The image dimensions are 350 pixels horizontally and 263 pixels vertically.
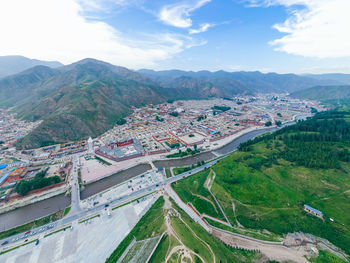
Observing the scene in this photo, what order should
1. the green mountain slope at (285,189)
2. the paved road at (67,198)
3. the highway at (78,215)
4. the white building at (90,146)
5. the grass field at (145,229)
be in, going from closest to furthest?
the grass field at (145,229), the green mountain slope at (285,189), the highway at (78,215), the paved road at (67,198), the white building at (90,146)

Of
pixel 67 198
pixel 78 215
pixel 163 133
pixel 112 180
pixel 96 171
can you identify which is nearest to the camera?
pixel 78 215

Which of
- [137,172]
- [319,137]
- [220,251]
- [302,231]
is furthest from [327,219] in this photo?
[137,172]

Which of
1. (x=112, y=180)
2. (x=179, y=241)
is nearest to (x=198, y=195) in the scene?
(x=179, y=241)

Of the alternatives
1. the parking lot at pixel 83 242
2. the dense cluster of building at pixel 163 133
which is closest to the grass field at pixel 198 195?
the parking lot at pixel 83 242

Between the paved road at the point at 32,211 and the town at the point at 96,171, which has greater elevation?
the town at the point at 96,171

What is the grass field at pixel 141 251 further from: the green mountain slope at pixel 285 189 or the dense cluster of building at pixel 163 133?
the dense cluster of building at pixel 163 133

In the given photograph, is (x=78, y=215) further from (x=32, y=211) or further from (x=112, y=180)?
(x=112, y=180)

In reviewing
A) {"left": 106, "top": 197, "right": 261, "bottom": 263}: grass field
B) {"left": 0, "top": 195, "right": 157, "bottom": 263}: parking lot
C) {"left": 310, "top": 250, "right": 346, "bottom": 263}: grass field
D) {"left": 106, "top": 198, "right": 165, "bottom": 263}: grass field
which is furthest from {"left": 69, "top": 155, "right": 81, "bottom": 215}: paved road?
{"left": 310, "top": 250, "right": 346, "bottom": 263}: grass field

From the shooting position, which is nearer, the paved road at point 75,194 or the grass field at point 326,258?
the grass field at point 326,258

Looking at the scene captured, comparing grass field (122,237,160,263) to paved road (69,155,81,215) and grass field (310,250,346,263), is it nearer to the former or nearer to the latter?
paved road (69,155,81,215)
